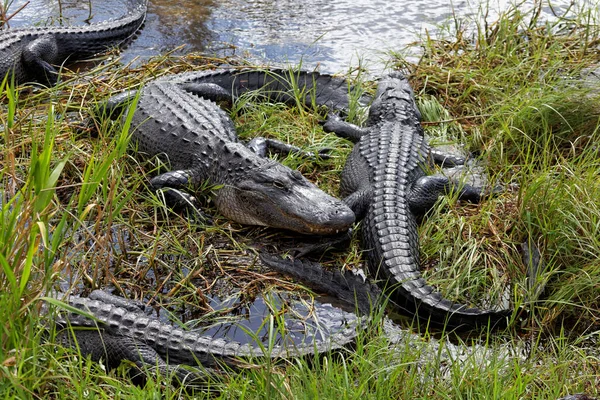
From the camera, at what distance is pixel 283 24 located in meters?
7.94

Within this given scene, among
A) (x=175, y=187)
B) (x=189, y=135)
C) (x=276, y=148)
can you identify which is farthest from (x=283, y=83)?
(x=175, y=187)

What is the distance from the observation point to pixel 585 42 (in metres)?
6.81

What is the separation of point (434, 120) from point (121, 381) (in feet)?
12.0

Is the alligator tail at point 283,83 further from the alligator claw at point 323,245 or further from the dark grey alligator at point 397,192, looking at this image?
the alligator claw at point 323,245

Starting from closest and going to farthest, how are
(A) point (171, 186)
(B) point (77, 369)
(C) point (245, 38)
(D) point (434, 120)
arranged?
(B) point (77, 369)
(A) point (171, 186)
(D) point (434, 120)
(C) point (245, 38)

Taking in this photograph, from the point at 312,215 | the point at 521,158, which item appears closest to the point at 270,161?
the point at 312,215

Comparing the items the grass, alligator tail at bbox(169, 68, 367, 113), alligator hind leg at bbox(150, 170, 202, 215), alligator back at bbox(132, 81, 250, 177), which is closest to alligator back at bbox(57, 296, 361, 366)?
the grass

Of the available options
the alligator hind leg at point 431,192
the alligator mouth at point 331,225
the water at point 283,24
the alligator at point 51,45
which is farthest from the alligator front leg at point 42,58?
the alligator hind leg at point 431,192

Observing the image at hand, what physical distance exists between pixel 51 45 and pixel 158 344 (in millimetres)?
4294

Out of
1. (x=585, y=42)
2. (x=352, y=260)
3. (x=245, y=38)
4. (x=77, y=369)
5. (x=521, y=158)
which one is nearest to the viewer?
(x=77, y=369)

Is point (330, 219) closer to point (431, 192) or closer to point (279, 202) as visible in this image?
point (279, 202)

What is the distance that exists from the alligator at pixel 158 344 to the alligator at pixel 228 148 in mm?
1091

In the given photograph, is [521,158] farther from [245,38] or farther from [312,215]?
[245,38]

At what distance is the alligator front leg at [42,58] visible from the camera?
6844mm
